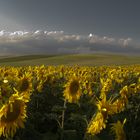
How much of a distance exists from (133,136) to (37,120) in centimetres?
218

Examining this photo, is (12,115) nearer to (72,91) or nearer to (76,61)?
(72,91)

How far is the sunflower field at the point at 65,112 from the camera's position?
4.94 meters

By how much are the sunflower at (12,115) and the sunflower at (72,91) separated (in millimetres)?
3335

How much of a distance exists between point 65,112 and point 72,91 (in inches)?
65.0

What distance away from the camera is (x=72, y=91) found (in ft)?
27.5

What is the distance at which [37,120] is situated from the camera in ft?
29.6

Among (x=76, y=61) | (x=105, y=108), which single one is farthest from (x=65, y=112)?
(x=76, y=61)

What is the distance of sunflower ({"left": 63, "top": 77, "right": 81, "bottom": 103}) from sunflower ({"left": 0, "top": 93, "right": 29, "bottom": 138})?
10.9 ft

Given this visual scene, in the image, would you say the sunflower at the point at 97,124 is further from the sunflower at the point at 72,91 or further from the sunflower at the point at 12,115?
the sunflower at the point at 72,91

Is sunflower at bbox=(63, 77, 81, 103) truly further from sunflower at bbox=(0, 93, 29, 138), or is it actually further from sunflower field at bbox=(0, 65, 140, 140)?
sunflower at bbox=(0, 93, 29, 138)

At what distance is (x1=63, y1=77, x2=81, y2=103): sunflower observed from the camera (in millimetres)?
8250

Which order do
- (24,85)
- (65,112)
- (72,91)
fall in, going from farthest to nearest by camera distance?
(65,112) → (24,85) → (72,91)

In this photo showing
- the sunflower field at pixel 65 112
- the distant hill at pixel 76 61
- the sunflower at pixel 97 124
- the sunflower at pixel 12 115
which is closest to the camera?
the sunflower at pixel 12 115

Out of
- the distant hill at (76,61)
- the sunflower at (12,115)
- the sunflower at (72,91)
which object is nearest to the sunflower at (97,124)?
the sunflower at (12,115)
